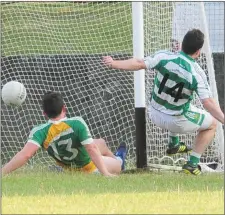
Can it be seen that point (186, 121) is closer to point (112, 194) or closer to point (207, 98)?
point (207, 98)

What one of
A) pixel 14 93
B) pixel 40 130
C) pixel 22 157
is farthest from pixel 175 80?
pixel 14 93

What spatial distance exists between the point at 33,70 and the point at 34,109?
0.52 meters

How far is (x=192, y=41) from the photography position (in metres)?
9.33

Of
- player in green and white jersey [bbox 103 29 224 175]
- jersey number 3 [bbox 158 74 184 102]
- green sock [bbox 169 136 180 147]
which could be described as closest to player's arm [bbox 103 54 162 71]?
player in green and white jersey [bbox 103 29 224 175]

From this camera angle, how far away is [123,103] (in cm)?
1196

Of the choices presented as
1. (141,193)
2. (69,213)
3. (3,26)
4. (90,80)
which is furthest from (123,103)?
(69,213)

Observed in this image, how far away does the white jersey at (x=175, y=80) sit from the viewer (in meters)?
9.27

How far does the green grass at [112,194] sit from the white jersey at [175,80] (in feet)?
2.71

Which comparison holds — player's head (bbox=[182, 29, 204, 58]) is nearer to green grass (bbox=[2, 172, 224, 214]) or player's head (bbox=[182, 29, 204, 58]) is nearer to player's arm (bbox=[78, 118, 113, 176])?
green grass (bbox=[2, 172, 224, 214])

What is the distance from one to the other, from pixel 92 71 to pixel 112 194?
552cm

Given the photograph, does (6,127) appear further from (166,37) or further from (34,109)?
(166,37)

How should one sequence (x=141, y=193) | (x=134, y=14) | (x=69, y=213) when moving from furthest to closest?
(x=134, y=14)
(x=141, y=193)
(x=69, y=213)

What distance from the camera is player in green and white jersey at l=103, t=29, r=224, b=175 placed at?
926 centimetres

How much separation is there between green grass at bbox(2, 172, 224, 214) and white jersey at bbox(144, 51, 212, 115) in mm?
826
